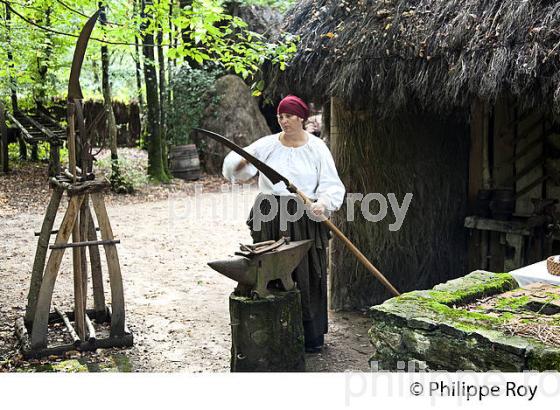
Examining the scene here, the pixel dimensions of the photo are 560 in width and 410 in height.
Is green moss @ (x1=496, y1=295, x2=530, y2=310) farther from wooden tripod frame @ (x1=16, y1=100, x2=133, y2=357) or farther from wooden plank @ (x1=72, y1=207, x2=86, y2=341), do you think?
wooden plank @ (x1=72, y1=207, x2=86, y2=341)

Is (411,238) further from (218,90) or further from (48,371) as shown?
(218,90)

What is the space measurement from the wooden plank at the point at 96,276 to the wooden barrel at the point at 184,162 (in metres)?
→ 6.78

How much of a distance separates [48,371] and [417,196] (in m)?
3.22

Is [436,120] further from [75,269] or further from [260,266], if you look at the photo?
[75,269]

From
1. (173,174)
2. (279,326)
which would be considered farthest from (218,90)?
(279,326)

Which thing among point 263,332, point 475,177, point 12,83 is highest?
point 12,83

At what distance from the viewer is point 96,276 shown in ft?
14.3

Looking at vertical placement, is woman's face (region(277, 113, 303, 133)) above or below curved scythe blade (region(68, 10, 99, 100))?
below

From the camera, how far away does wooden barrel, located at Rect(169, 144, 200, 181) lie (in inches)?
439

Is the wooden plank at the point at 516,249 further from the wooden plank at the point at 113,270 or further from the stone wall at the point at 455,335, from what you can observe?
the wooden plank at the point at 113,270

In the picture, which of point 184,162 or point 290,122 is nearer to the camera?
point 290,122

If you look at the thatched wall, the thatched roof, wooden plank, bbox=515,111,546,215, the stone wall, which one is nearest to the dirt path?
the thatched wall

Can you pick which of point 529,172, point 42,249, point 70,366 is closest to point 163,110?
point 529,172

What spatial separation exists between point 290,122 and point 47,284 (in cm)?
175
